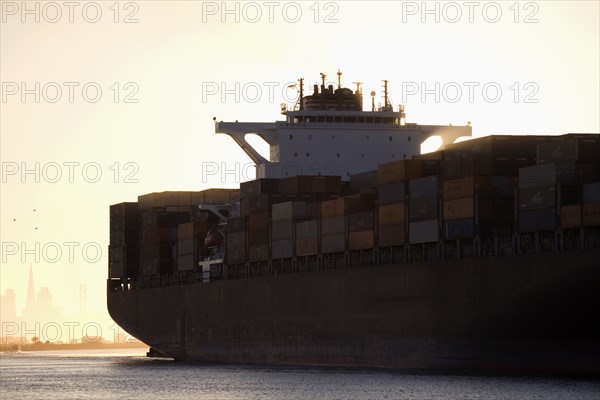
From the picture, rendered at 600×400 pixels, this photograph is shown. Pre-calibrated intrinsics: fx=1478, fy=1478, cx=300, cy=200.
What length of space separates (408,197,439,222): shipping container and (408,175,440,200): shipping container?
21 centimetres

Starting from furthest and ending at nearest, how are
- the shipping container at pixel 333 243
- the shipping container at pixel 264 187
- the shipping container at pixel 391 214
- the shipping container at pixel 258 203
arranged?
1. the shipping container at pixel 264 187
2. the shipping container at pixel 258 203
3. the shipping container at pixel 333 243
4. the shipping container at pixel 391 214

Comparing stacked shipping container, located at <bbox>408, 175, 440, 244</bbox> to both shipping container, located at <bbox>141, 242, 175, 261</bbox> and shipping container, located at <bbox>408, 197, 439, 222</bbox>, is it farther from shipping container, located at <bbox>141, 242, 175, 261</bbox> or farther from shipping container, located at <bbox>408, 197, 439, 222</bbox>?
shipping container, located at <bbox>141, 242, 175, 261</bbox>

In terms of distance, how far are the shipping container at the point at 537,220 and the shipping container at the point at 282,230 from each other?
1838 centimetres

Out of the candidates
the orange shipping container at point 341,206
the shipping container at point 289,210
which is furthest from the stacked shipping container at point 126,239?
the orange shipping container at point 341,206

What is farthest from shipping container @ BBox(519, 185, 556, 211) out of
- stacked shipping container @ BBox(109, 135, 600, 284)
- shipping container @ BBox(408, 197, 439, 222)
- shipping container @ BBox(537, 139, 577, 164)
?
shipping container @ BBox(408, 197, 439, 222)

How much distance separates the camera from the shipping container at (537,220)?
54.3 meters

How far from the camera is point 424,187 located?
61344 mm

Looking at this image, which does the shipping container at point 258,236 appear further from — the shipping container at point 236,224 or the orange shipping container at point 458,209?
the orange shipping container at point 458,209

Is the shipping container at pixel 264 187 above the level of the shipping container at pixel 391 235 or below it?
above

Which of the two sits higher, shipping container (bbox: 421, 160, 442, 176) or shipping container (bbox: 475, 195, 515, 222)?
shipping container (bbox: 421, 160, 442, 176)

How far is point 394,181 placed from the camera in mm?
63656

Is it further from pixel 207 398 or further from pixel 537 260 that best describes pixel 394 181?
pixel 207 398

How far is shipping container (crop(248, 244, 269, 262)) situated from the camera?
246 feet

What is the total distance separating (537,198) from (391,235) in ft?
33.9
